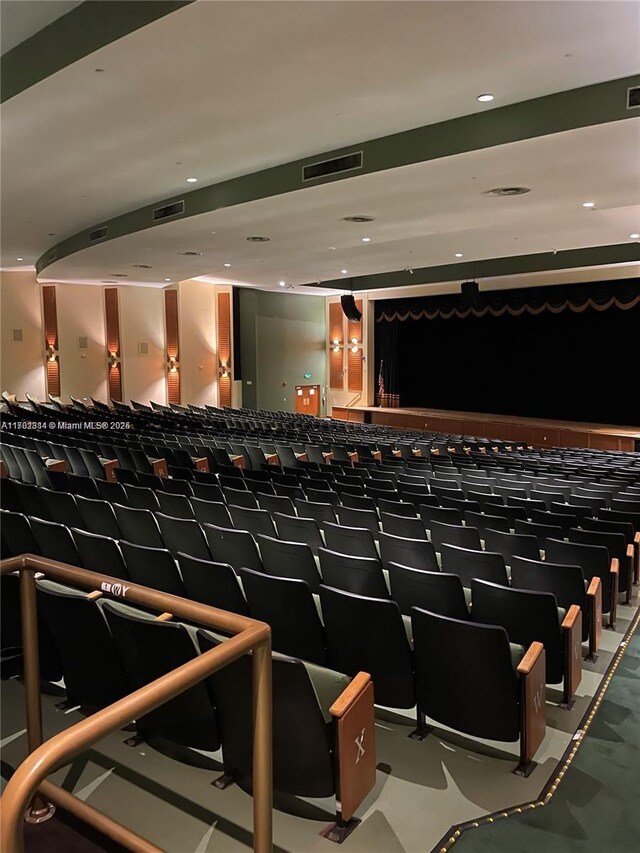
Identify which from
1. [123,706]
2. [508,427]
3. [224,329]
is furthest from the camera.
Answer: [224,329]

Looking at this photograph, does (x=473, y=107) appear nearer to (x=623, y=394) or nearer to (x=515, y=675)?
(x=515, y=675)

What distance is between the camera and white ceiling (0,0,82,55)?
4.94 m

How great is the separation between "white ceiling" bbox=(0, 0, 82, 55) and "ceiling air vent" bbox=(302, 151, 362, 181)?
137 inches

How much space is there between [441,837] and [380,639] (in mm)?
839

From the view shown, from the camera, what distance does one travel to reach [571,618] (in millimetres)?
3330

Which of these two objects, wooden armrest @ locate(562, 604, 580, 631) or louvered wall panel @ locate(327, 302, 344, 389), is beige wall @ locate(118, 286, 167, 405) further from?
wooden armrest @ locate(562, 604, 580, 631)

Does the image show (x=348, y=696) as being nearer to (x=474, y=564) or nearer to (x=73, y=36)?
(x=474, y=564)

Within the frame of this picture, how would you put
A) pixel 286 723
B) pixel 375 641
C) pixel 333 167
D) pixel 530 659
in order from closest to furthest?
pixel 286 723 < pixel 530 659 < pixel 375 641 < pixel 333 167

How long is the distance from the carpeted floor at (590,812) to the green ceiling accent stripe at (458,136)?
5.34 m

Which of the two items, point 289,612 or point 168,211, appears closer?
point 289,612

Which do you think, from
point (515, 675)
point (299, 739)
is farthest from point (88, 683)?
point (515, 675)

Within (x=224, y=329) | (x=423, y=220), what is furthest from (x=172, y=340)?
(x=423, y=220)

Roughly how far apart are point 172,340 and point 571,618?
61.3 feet

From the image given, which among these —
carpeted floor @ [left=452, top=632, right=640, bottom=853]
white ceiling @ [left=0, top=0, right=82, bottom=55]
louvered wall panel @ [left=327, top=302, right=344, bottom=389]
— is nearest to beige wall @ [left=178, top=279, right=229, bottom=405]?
louvered wall panel @ [left=327, top=302, right=344, bottom=389]
